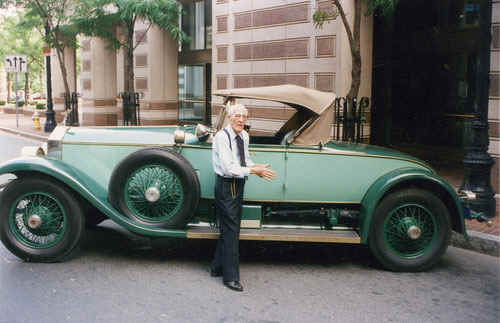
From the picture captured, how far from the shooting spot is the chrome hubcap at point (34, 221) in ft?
18.6

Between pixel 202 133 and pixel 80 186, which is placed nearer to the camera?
pixel 80 186

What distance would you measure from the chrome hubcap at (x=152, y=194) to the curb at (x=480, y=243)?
3603 millimetres

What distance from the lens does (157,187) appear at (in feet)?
18.5

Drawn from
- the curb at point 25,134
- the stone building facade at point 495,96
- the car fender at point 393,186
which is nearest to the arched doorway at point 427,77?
the stone building facade at point 495,96

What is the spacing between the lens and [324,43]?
13.2 meters

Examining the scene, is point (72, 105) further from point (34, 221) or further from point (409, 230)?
point (409, 230)

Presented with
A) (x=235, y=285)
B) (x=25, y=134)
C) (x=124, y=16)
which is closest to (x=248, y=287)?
(x=235, y=285)

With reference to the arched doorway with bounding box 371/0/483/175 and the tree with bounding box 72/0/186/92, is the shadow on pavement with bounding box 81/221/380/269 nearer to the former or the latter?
the arched doorway with bounding box 371/0/483/175

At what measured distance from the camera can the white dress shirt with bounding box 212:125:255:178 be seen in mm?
5078

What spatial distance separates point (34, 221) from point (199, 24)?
15.3 m

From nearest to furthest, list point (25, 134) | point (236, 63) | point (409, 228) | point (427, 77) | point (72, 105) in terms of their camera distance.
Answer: point (409, 228)
point (427, 77)
point (236, 63)
point (25, 134)
point (72, 105)

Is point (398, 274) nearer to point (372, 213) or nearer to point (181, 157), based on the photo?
point (372, 213)

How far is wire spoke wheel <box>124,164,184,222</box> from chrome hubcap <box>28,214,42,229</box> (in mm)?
920

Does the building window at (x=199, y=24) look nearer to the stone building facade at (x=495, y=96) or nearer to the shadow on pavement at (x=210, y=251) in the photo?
the stone building facade at (x=495, y=96)
